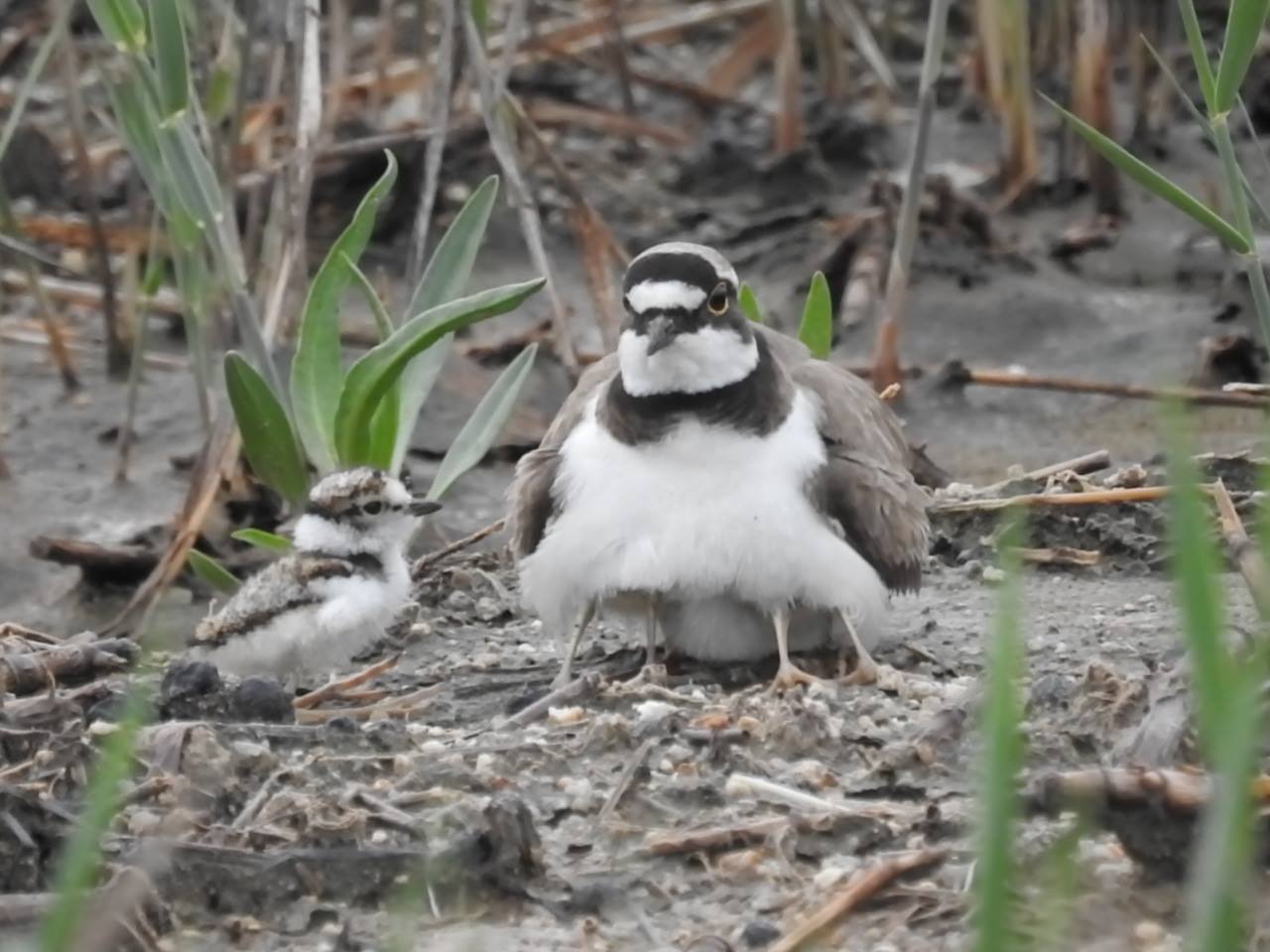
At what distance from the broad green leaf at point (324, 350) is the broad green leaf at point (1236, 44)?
205 cm

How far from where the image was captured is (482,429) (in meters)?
5.77

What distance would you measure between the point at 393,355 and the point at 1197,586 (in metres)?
3.29

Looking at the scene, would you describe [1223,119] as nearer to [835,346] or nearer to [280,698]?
[280,698]

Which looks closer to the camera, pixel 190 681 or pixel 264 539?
pixel 190 681

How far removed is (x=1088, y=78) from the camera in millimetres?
8281

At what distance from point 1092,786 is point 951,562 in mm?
2407

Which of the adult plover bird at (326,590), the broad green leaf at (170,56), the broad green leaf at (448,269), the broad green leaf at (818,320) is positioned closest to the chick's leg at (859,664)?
the adult plover bird at (326,590)

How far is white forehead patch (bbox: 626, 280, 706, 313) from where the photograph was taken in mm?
4531

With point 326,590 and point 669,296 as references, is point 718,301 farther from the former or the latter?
point 326,590

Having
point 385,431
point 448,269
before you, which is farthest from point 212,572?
point 448,269

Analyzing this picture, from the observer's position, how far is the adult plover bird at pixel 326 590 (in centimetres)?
504

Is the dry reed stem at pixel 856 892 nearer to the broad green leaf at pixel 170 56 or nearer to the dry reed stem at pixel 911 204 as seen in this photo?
the broad green leaf at pixel 170 56

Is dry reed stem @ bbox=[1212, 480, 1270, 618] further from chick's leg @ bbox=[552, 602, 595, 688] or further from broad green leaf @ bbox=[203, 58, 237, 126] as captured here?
broad green leaf @ bbox=[203, 58, 237, 126]

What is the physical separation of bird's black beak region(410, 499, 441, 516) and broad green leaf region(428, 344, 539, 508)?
0.23 metres
